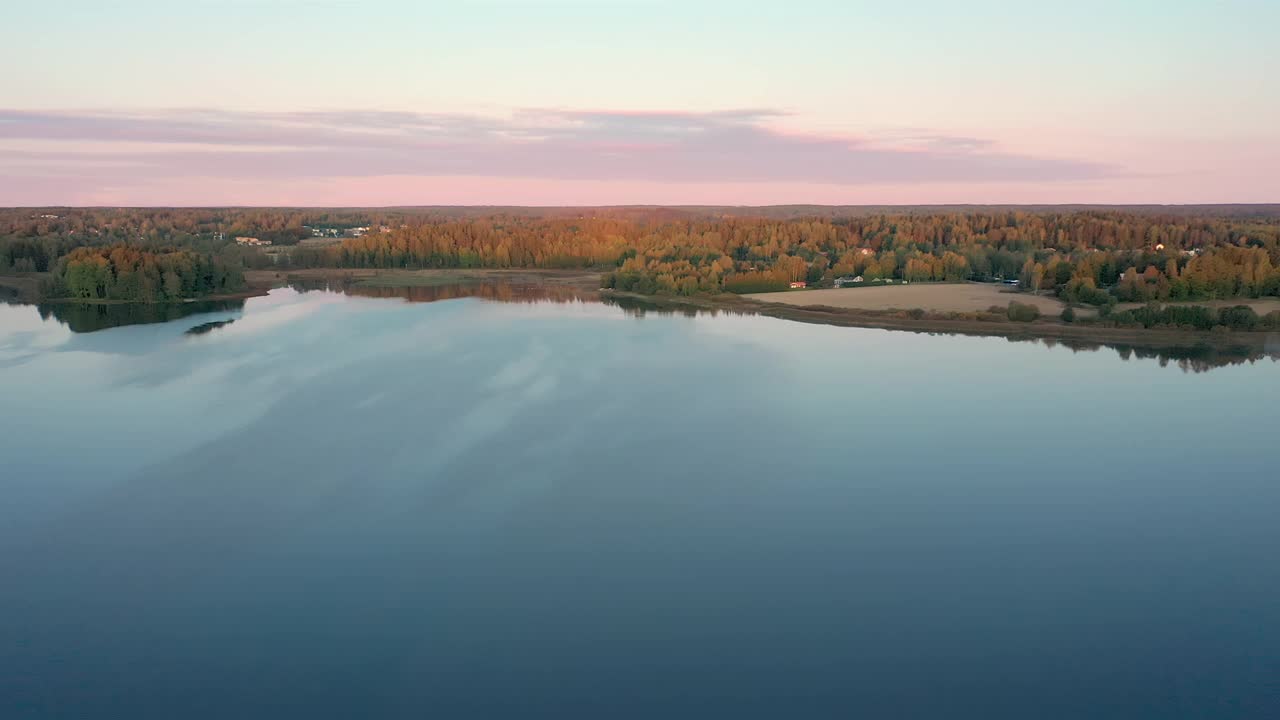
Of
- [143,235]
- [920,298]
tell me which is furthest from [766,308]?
[143,235]

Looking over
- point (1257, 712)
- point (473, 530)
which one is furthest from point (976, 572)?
point (473, 530)

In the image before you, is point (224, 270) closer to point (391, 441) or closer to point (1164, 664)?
point (391, 441)

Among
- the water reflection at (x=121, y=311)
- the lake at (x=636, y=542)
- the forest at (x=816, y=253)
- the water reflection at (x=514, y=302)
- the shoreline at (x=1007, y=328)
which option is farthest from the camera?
the forest at (x=816, y=253)

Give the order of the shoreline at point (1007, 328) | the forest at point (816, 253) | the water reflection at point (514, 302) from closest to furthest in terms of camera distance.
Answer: the water reflection at point (514, 302), the shoreline at point (1007, 328), the forest at point (816, 253)

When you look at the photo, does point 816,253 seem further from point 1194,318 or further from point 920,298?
point 1194,318

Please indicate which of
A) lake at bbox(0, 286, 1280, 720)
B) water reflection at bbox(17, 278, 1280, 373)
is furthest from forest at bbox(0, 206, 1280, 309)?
lake at bbox(0, 286, 1280, 720)

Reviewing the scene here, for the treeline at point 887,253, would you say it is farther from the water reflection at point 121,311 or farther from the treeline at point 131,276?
the water reflection at point 121,311

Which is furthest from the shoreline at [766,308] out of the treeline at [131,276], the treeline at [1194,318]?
the treeline at [131,276]
